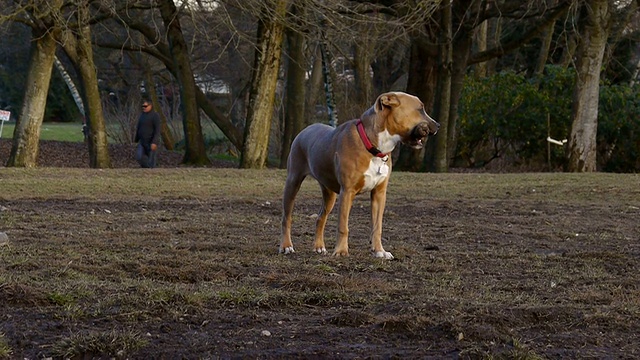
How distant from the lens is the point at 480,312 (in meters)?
6.30

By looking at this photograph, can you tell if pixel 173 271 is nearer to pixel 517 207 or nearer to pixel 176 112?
pixel 517 207

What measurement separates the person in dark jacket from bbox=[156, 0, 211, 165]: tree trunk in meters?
2.52

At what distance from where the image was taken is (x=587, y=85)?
86.3 ft

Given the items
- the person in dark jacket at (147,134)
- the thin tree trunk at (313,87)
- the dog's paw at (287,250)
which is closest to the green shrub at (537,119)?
the thin tree trunk at (313,87)

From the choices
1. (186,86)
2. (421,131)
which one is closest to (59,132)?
(186,86)

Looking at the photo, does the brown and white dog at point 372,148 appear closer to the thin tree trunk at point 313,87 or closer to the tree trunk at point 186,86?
the tree trunk at point 186,86

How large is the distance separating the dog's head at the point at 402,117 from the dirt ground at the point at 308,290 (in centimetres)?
105

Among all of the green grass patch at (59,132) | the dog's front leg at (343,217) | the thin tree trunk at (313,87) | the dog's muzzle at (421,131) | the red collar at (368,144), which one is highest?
the thin tree trunk at (313,87)

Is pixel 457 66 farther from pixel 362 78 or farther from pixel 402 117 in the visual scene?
pixel 402 117

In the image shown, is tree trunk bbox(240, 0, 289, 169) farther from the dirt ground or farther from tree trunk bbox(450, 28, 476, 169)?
the dirt ground

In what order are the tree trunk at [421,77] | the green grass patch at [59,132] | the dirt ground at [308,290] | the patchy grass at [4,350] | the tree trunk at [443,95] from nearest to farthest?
the patchy grass at [4,350] → the dirt ground at [308,290] → the tree trunk at [443,95] → the tree trunk at [421,77] → the green grass patch at [59,132]

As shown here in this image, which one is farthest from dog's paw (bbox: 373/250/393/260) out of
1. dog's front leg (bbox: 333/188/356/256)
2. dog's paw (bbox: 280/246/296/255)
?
dog's paw (bbox: 280/246/296/255)

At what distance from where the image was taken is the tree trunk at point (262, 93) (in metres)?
26.2

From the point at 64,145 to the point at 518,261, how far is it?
28091 mm
